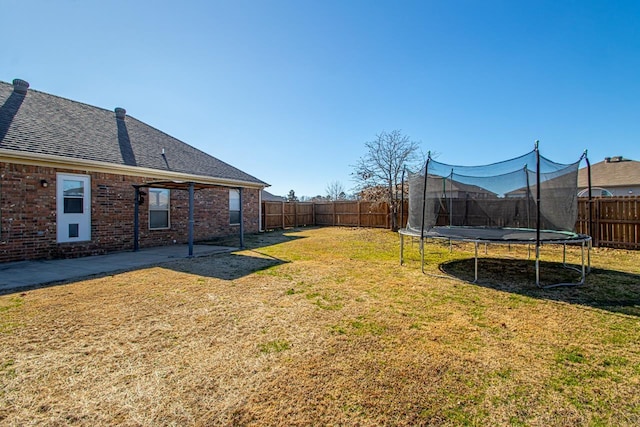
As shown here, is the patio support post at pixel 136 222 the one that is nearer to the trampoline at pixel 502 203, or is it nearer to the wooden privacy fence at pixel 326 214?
the wooden privacy fence at pixel 326 214

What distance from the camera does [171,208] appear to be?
10.5 metres

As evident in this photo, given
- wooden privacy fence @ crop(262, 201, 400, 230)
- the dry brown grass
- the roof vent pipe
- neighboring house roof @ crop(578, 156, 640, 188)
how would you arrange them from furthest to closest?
1. neighboring house roof @ crop(578, 156, 640, 188)
2. wooden privacy fence @ crop(262, 201, 400, 230)
3. the roof vent pipe
4. the dry brown grass

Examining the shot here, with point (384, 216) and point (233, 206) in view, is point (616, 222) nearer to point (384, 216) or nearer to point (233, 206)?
point (384, 216)

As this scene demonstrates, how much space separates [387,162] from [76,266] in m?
12.7

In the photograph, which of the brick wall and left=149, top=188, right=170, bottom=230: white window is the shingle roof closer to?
the brick wall

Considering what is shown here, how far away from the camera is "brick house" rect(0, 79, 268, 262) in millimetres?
7055

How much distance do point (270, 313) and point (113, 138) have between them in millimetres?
9571

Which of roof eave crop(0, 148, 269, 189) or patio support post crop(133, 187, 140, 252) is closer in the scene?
roof eave crop(0, 148, 269, 189)

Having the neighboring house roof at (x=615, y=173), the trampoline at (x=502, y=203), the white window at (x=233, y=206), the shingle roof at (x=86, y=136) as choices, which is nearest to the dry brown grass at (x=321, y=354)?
the trampoline at (x=502, y=203)

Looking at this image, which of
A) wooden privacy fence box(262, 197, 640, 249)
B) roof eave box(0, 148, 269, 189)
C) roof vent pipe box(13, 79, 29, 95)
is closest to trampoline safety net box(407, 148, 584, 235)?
wooden privacy fence box(262, 197, 640, 249)

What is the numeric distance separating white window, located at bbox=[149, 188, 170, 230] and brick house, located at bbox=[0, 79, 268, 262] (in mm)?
32

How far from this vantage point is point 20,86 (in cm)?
943

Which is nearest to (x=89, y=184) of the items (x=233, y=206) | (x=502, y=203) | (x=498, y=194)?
(x=233, y=206)

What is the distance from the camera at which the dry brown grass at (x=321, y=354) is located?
1999 millimetres
